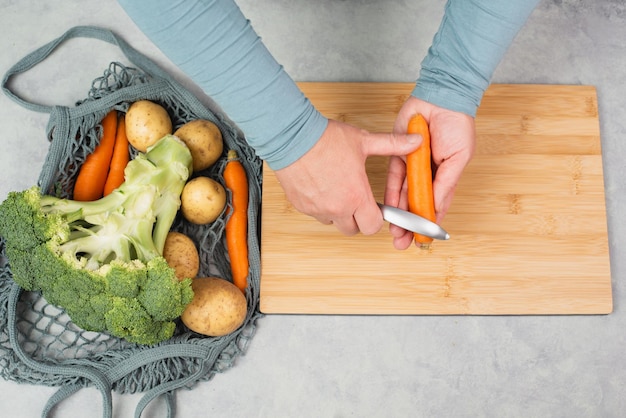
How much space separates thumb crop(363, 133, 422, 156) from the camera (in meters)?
1.01

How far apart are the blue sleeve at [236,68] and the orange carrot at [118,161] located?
0.46m

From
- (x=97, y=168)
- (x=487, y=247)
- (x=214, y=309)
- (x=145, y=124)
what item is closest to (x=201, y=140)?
(x=145, y=124)

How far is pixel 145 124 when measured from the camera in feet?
4.13

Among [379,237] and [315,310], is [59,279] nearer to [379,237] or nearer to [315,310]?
[315,310]

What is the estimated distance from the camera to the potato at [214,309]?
118 cm

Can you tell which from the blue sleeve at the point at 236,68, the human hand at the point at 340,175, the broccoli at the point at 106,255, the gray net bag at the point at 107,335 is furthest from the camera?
the gray net bag at the point at 107,335

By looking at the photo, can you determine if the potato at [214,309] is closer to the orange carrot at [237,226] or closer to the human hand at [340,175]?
the orange carrot at [237,226]

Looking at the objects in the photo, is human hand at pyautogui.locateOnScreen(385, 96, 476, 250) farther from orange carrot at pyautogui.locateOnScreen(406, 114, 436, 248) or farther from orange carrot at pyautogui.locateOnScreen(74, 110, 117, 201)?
orange carrot at pyautogui.locateOnScreen(74, 110, 117, 201)

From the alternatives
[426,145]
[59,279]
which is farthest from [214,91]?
[59,279]

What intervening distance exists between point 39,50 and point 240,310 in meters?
0.73

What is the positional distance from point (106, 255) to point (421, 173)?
0.57 metres

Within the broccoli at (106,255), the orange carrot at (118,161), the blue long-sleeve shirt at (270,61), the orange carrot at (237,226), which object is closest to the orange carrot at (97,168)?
the orange carrot at (118,161)

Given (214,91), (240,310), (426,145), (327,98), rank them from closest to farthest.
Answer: (214,91) → (426,145) → (240,310) → (327,98)

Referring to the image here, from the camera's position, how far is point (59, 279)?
111 centimetres
